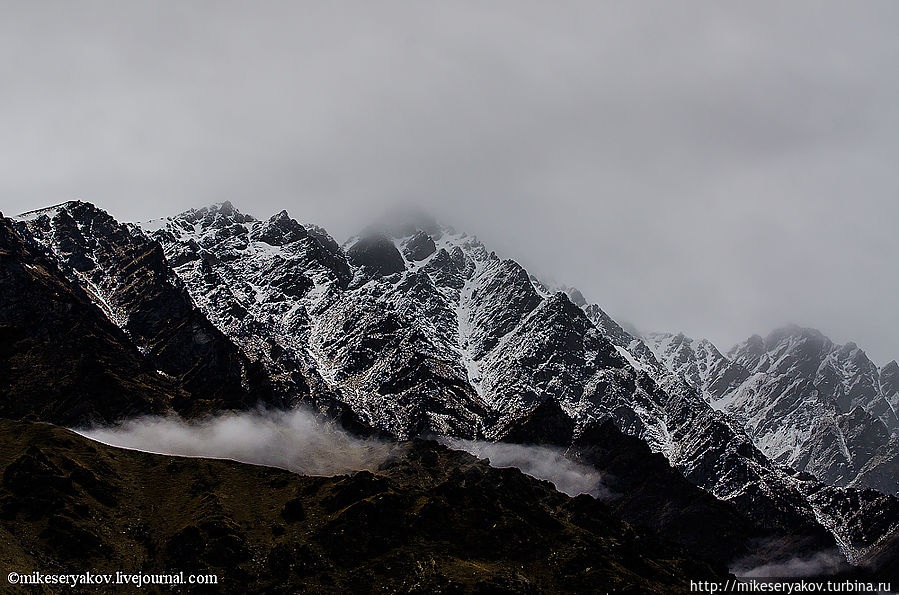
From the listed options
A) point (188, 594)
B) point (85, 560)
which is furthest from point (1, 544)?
point (188, 594)

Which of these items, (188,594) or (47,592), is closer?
(47,592)

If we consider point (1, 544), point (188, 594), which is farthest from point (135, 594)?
point (1, 544)

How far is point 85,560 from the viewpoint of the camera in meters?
199

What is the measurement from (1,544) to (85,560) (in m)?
20.1

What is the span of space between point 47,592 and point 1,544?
2518 centimetres

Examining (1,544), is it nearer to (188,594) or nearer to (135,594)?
(135,594)

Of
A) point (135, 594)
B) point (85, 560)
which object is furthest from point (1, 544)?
point (135, 594)

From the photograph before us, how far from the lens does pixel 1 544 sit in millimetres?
188625

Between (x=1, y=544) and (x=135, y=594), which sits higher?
(x=1, y=544)

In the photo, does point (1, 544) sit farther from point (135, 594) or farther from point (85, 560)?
point (135, 594)

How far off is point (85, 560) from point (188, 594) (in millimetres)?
27987

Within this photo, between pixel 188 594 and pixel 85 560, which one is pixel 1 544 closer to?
pixel 85 560

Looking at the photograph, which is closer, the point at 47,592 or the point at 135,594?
the point at 47,592

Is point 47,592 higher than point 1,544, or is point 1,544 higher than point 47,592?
point 1,544
